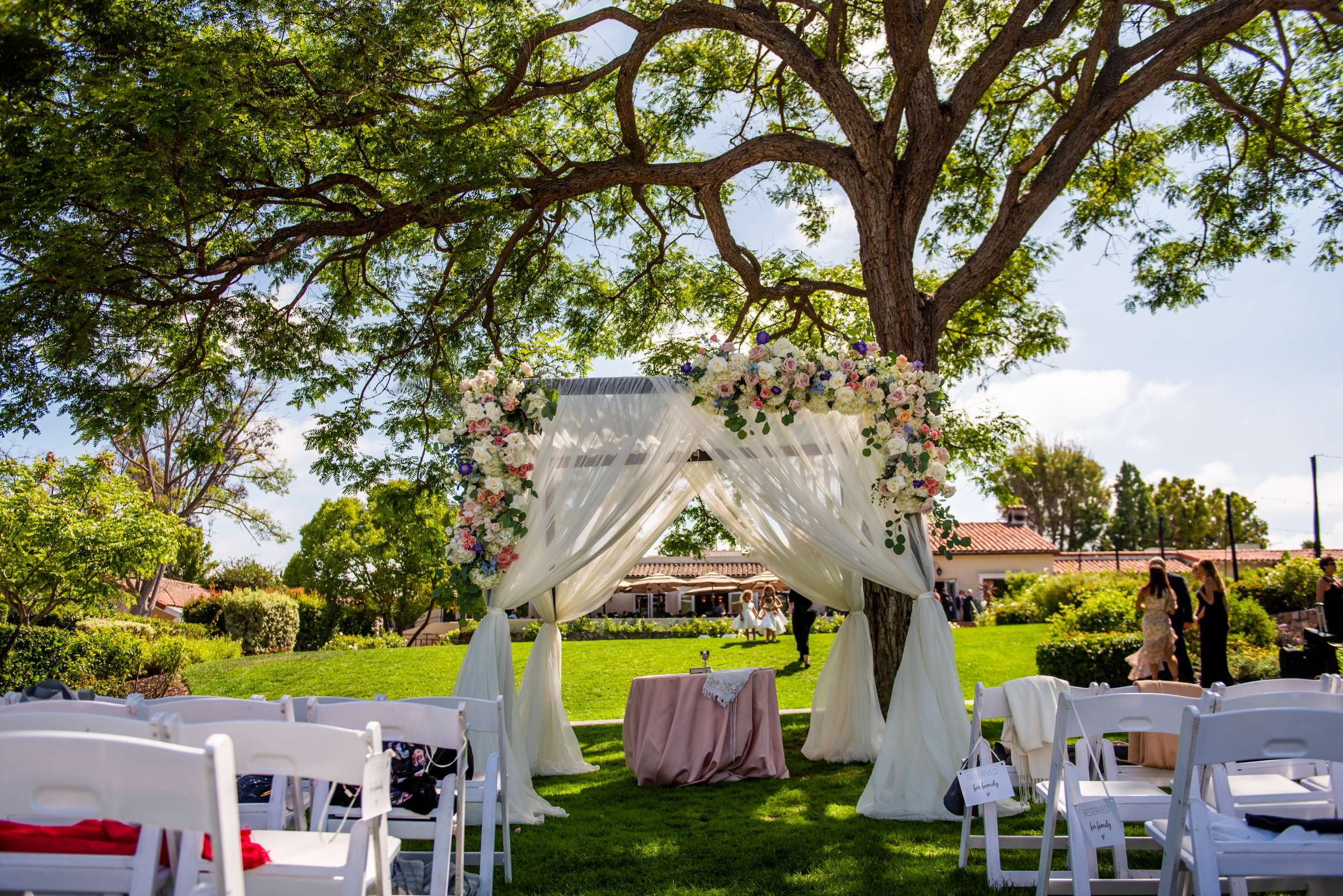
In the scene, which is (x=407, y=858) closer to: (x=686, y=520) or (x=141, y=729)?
(x=141, y=729)

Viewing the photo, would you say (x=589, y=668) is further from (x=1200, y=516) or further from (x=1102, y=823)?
(x=1200, y=516)

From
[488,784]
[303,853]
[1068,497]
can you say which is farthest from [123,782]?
[1068,497]

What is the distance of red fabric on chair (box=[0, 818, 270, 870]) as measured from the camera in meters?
2.34

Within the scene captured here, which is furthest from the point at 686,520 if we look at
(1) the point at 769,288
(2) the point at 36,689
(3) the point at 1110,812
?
(3) the point at 1110,812

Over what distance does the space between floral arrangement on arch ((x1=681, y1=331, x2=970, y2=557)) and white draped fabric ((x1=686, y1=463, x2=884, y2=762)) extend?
1008 millimetres

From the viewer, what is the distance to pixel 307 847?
2729mm

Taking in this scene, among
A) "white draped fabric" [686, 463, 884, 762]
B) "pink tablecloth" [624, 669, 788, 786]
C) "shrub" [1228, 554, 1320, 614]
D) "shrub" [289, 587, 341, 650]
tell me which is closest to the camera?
"pink tablecloth" [624, 669, 788, 786]

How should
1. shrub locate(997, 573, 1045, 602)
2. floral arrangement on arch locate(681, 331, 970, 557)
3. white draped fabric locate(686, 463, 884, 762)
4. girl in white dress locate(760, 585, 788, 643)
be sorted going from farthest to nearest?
shrub locate(997, 573, 1045, 602) < girl in white dress locate(760, 585, 788, 643) < white draped fabric locate(686, 463, 884, 762) < floral arrangement on arch locate(681, 331, 970, 557)

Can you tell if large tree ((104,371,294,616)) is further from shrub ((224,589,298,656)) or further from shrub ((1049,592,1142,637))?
shrub ((1049,592,1142,637))

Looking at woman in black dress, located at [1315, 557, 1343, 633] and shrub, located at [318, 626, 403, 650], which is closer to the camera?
woman in black dress, located at [1315, 557, 1343, 633]

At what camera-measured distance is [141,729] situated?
89.8 inches

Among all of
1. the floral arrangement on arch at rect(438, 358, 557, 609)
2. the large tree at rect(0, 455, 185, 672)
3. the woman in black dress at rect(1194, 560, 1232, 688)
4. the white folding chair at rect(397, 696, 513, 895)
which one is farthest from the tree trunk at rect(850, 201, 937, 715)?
the large tree at rect(0, 455, 185, 672)

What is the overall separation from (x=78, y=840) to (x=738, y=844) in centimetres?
353

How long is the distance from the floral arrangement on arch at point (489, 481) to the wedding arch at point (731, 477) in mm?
11
